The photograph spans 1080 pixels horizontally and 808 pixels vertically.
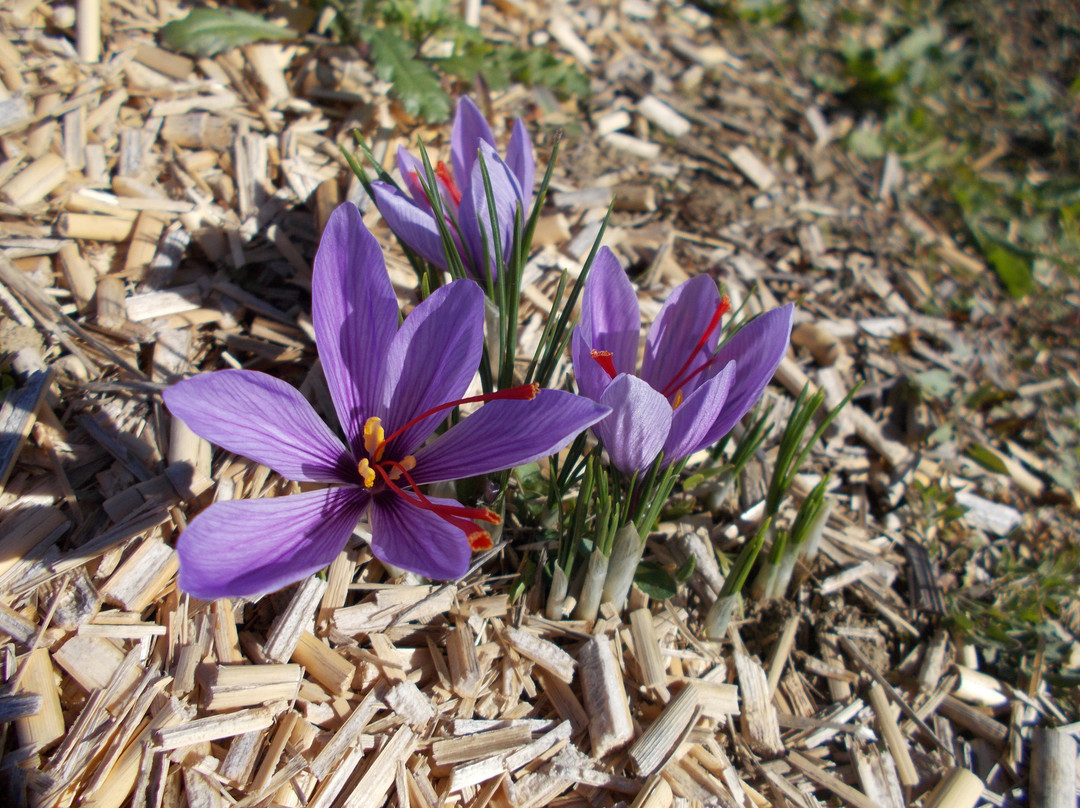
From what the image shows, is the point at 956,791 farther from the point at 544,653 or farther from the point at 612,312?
the point at 612,312

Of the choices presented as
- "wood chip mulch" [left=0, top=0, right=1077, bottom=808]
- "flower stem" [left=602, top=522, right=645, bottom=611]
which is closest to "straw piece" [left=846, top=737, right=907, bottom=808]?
"wood chip mulch" [left=0, top=0, right=1077, bottom=808]

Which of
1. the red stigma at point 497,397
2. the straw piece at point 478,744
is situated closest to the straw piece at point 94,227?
the red stigma at point 497,397

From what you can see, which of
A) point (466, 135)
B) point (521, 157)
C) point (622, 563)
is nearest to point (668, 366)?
point (622, 563)

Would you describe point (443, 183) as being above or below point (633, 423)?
above

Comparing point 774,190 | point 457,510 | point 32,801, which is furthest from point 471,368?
point 774,190

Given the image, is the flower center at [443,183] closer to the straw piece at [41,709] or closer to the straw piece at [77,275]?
the straw piece at [77,275]
